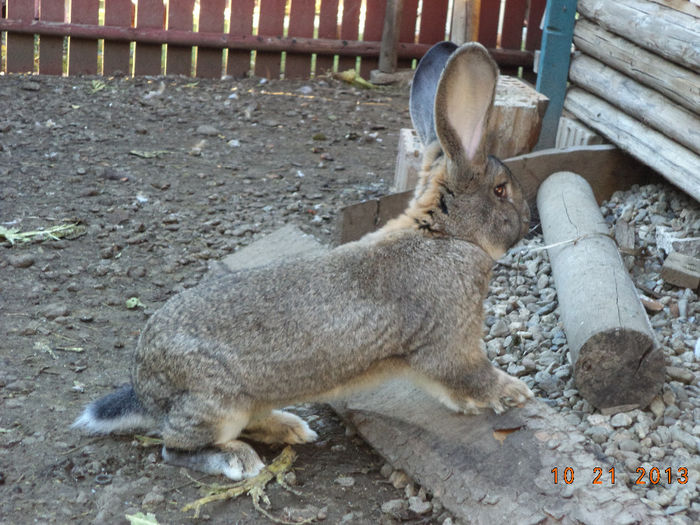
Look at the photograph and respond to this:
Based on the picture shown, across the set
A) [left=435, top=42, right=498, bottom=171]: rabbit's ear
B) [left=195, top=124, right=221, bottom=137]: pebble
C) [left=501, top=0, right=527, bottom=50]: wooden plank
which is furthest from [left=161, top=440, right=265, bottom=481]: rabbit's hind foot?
[left=501, top=0, right=527, bottom=50]: wooden plank

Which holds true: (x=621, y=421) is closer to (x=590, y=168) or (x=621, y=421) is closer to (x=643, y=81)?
(x=590, y=168)

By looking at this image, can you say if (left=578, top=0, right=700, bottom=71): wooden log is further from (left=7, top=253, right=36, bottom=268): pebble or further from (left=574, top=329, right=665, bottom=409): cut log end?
(left=7, top=253, right=36, bottom=268): pebble

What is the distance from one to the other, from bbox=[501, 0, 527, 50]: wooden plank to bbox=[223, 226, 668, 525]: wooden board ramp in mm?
6993

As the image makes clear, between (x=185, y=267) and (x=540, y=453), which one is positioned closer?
(x=540, y=453)

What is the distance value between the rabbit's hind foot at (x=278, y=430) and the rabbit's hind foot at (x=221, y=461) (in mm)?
226

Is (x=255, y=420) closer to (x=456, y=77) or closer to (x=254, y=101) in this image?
(x=456, y=77)

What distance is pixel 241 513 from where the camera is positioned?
3254 mm

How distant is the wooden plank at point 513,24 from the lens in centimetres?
988

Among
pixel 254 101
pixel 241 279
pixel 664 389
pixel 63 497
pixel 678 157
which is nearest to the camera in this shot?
pixel 63 497

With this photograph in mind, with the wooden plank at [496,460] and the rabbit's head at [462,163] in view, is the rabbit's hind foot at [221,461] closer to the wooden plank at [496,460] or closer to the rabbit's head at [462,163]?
the wooden plank at [496,460]

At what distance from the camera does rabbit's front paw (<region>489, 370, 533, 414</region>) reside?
139 inches

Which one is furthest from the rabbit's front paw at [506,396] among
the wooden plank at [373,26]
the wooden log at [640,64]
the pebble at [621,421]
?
the wooden plank at [373,26]

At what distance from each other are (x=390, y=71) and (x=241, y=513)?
7224 millimetres

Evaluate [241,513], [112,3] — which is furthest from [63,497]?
[112,3]
